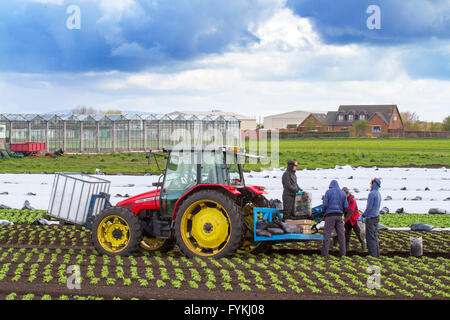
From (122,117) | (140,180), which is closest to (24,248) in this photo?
(140,180)

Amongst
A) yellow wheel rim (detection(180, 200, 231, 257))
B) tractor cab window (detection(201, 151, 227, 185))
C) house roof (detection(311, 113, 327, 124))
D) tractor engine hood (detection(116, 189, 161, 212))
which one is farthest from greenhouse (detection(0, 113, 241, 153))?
house roof (detection(311, 113, 327, 124))

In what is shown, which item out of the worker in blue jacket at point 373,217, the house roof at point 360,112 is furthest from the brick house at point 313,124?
the worker in blue jacket at point 373,217

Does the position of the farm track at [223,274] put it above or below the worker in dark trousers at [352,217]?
below

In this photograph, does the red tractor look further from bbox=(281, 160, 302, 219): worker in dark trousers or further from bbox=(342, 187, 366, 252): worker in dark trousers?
bbox=(342, 187, 366, 252): worker in dark trousers

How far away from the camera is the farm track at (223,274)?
883 centimetres

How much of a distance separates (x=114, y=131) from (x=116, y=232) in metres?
43.9

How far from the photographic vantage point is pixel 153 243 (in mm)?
12453

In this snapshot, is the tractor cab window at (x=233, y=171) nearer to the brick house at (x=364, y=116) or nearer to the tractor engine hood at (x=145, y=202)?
the tractor engine hood at (x=145, y=202)

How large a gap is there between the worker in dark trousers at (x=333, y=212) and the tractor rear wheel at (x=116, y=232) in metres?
3.60

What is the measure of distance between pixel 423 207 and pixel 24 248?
44.7 feet

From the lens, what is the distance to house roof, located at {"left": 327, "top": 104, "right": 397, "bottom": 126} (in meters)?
115

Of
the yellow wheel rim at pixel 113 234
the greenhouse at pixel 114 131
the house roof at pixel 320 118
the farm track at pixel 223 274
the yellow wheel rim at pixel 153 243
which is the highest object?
the house roof at pixel 320 118

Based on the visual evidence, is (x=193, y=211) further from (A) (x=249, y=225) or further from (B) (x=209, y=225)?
(A) (x=249, y=225)

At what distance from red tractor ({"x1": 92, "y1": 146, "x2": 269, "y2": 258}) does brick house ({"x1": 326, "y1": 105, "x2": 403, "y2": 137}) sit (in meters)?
102
